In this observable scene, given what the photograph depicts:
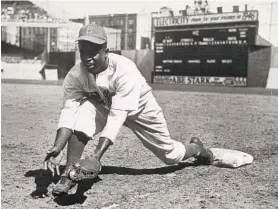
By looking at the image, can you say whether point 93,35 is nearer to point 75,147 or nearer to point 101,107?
point 101,107

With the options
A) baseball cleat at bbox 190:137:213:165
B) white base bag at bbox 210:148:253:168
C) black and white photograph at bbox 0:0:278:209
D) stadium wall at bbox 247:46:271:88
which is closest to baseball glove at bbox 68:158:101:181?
black and white photograph at bbox 0:0:278:209

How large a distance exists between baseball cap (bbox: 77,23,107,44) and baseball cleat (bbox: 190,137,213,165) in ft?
4.34

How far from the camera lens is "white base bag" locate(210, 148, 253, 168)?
11.3 feet

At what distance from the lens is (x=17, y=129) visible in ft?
18.2

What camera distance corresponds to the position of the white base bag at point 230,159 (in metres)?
3.44

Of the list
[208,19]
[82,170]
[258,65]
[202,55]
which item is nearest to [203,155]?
[82,170]

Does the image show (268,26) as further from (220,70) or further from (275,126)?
(275,126)

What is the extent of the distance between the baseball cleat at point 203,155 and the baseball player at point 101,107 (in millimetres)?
317

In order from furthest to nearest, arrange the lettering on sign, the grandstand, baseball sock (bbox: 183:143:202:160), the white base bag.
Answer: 1. the grandstand
2. the lettering on sign
3. the white base bag
4. baseball sock (bbox: 183:143:202:160)

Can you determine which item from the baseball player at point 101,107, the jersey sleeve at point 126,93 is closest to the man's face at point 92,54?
the baseball player at point 101,107

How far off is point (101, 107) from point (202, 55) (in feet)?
62.8

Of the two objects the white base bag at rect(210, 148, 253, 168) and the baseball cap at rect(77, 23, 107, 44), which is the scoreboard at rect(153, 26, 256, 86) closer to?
the white base bag at rect(210, 148, 253, 168)

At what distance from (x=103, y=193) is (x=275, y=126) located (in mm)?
4311

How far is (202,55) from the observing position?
70.7 ft
